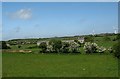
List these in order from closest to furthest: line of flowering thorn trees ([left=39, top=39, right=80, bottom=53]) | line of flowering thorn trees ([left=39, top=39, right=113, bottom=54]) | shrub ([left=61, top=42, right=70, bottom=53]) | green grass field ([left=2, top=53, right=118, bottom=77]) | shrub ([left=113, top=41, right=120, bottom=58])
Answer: green grass field ([left=2, top=53, right=118, bottom=77]) → shrub ([left=113, top=41, right=120, bottom=58]) → line of flowering thorn trees ([left=39, top=39, right=113, bottom=54]) → line of flowering thorn trees ([left=39, top=39, right=80, bottom=53]) → shrub ([left=61, top=42, right=70, bottom=53])

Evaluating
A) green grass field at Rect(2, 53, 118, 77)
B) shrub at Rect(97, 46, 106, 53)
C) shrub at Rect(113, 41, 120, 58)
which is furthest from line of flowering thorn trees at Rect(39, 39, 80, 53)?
green grass field at Rect(2, 53, 118, 77)

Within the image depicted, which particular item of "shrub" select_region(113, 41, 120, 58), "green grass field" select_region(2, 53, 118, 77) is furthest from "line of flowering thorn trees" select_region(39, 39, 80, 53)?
"green grass field" select_region(2, 53, 118, 77)

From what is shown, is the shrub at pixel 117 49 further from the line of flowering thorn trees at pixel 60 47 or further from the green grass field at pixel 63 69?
the line of flowering thorn trees at pixel 60 47

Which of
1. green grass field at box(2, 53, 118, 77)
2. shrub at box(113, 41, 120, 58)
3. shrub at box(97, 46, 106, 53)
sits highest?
shrub at box(113, 41, 120, 58)

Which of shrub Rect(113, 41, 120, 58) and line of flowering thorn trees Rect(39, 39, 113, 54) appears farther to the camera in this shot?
line of flowering thorn trees Rect(39, 39, 113, 54)

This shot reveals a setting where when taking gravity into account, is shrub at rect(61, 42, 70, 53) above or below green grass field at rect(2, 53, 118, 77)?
above

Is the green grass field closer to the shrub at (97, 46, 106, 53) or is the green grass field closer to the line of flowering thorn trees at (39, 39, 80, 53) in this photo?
the shrub at (97, 46, 106, 53)

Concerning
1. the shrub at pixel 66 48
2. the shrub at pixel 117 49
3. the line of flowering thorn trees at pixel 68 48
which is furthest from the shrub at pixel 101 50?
the shrub at pixel 117 49

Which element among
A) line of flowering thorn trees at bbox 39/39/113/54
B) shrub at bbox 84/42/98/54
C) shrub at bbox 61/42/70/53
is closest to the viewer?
shrub at bbox 84/42/98/54

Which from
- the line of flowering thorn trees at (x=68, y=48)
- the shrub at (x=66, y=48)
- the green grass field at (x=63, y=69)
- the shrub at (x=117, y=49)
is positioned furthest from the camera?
the shrub at (x=66, y=48)

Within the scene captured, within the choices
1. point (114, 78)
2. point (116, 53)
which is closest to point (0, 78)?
point (114, 78)

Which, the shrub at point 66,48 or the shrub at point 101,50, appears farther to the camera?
the shrub at point 66,48
